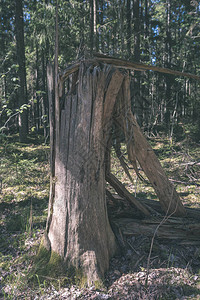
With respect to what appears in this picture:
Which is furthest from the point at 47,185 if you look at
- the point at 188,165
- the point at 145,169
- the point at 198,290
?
the point at 198,290

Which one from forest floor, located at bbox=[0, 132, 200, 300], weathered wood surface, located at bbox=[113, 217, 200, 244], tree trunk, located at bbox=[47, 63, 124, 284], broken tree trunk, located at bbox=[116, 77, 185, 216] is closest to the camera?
forest floor, located at bbox=[0, 132, 200, 300]

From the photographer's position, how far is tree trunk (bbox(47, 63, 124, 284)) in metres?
2.57

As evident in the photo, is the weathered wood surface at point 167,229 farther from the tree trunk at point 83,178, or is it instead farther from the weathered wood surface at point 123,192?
the tree trunk at point 83,178

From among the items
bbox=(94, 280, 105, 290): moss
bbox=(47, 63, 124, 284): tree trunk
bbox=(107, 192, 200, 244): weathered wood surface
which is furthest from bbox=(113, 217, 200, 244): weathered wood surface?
bbox=(94, 280, 105, 290): moss

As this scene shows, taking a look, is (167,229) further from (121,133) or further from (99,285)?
(121,133)

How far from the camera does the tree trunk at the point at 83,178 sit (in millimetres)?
2572

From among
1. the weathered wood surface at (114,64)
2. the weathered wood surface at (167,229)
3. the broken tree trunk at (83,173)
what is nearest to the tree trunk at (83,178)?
the broken tree trunk at (83,173)

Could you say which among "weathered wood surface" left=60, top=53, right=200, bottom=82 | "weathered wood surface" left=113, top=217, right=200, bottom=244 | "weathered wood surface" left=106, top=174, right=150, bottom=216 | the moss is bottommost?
the moss

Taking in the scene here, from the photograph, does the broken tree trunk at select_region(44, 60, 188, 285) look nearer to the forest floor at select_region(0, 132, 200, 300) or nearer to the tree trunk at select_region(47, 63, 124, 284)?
the tree trunk at select_region(47, 63, 124, 284)

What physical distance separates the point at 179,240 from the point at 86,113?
2229 mm

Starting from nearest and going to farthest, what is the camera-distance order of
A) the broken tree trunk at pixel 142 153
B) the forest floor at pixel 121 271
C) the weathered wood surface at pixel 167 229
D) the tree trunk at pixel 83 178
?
the forest floor at pixel 121 271, the tree trunk at pixel 83 178, the broken tree trunk at pixel 142 153, the weathered wood surface at pixel 167 229

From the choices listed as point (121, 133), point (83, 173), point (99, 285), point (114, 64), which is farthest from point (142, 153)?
point (99, 285)

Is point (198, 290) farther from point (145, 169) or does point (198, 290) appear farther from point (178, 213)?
point (145, 169)

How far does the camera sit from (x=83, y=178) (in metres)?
2.58
